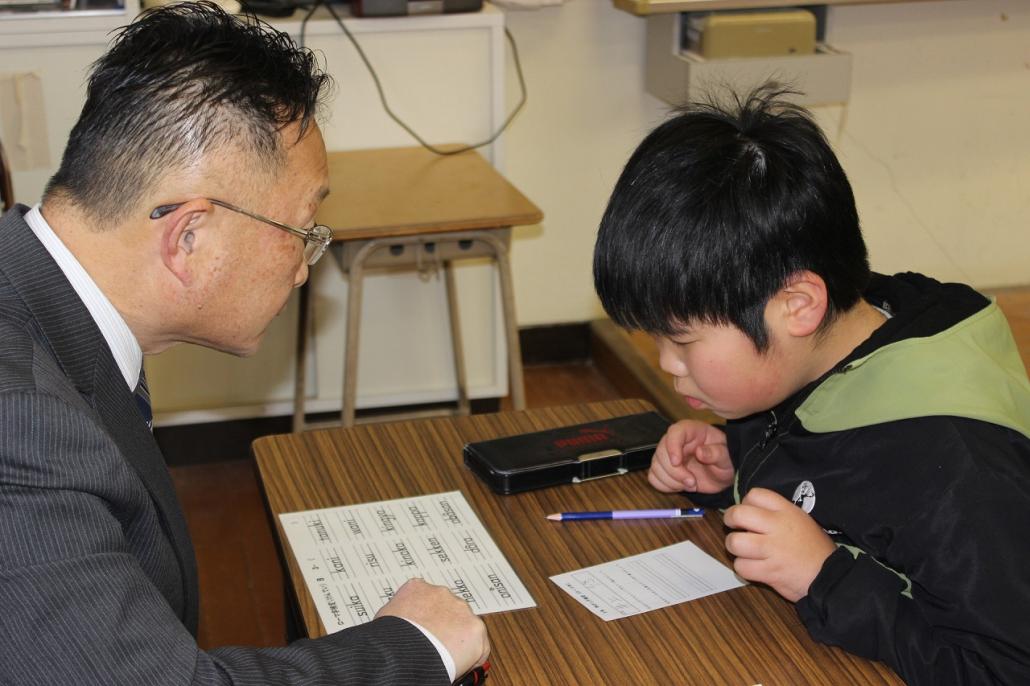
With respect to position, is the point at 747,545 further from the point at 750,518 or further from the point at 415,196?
the point at 415,196

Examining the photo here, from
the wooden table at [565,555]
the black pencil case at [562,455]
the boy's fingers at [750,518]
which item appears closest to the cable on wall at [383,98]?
the wooden table at [565,555]

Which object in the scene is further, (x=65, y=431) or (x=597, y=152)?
(x=597, y=152)

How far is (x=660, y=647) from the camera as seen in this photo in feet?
3.69

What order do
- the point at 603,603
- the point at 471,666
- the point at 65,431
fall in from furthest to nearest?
the point at 603,603 → the point at 471,666 → the point at 65,431

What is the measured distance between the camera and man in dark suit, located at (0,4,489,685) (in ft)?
2.94

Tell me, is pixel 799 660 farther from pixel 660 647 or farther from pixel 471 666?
pixel 471 666

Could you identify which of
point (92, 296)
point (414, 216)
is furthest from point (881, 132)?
point (92, 296)

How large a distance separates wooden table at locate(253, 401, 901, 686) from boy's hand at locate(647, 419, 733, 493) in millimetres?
27

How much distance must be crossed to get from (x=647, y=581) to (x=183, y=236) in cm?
58

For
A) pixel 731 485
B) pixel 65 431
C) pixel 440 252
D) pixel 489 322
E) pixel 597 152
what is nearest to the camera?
pixel 65 431

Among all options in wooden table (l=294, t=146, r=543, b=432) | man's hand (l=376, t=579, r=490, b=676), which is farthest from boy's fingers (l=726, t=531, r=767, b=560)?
wooden table (l=294, t=146, r=543, b=432)

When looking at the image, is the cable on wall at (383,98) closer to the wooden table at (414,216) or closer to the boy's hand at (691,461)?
the wooden table at (414,216)

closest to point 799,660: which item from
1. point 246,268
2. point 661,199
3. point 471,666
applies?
point 471,666

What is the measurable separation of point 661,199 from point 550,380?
2.43m
